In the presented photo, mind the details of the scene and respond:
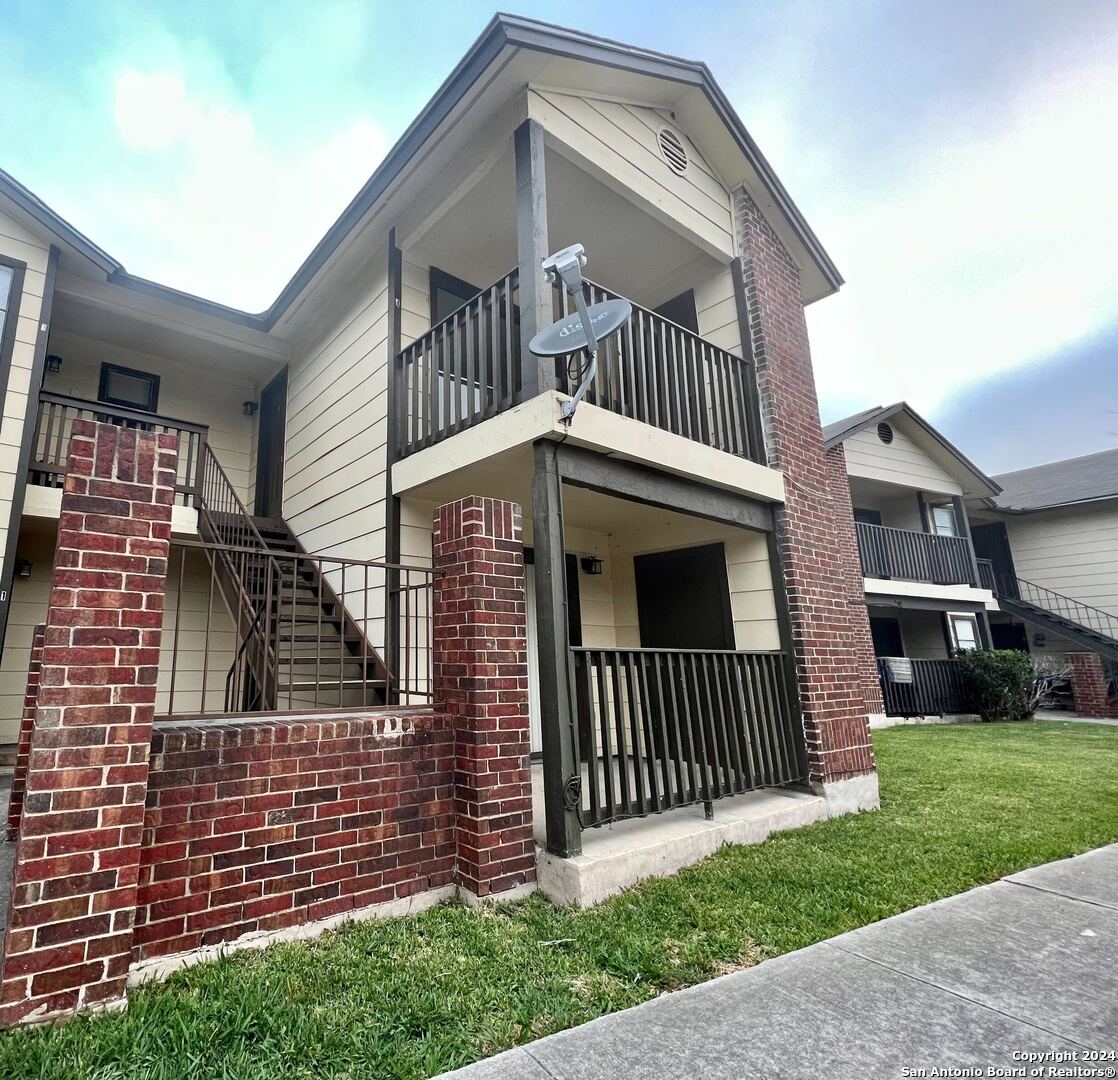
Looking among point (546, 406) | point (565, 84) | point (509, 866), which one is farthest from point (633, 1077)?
point (565, 84)

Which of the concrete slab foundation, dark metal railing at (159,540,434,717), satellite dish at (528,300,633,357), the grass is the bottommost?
the grass

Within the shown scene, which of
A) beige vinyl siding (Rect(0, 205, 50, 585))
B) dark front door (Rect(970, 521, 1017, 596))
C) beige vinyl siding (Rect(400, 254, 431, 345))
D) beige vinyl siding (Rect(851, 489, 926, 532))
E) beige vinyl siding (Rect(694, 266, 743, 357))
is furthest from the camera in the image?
dark front door (Rect(970, 521, 1017, 596))

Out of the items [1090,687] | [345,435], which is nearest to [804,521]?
[345,435]

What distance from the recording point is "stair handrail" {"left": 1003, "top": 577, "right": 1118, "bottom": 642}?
15.5 meters

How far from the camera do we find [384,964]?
2646mm

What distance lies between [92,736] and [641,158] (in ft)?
19.5

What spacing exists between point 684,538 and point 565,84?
13.2 ft

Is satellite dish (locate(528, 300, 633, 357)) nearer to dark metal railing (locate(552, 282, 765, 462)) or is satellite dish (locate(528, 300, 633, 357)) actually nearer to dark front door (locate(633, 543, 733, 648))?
dark metal railing (locate(552, 282, 765, 462))

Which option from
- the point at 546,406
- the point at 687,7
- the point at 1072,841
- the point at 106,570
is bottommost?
the point at 1072,841

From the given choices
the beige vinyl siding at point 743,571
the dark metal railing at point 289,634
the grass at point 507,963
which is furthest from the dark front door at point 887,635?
the dark metal railing at point 289,634

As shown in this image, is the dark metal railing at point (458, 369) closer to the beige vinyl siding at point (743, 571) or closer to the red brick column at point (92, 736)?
the beige vinyl siding at point (743, 571)

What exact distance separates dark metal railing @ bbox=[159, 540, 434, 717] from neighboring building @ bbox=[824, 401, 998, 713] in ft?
28.8

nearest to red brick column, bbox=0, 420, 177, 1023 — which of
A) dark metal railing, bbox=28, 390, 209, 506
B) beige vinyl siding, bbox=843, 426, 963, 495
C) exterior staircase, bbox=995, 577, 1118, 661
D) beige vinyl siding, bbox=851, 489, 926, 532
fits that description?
dark metal railing, bbox=28, 390, 209, 506

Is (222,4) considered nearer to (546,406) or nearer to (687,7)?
(687,7)
